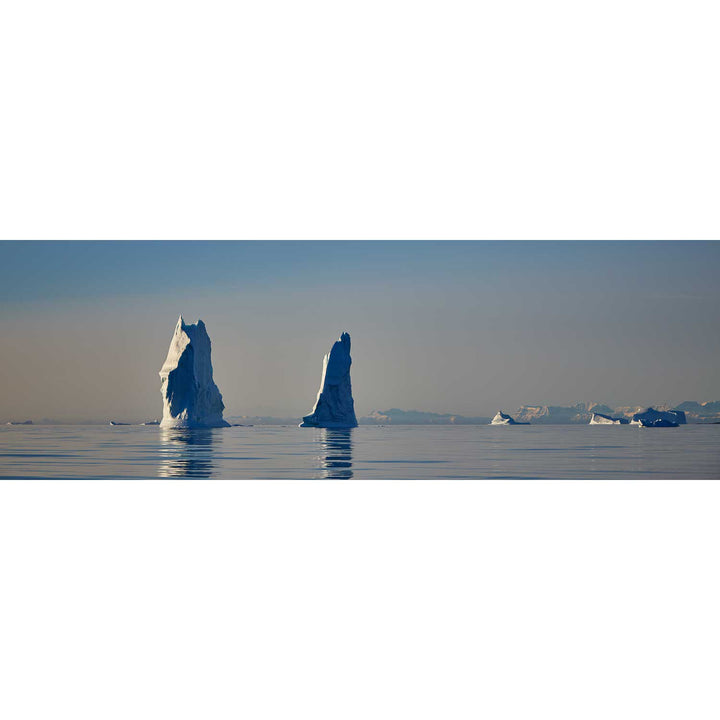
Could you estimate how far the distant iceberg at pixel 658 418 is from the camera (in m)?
11.7

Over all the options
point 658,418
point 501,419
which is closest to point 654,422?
point 658,418

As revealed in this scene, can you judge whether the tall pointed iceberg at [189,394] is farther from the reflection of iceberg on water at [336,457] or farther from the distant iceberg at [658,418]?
the distant iceberg at [658,418]

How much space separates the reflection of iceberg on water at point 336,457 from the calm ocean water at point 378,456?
0.04ft

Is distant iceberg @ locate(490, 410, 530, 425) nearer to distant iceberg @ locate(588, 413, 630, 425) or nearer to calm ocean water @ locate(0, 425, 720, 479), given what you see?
calm ocean water @ locate(0, 425, 720, 479)

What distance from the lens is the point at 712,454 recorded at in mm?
11148

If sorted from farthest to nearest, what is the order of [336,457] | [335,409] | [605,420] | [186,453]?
[335,409], [605,420], [186,453], [336,457]

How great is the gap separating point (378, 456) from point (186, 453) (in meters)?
2.87

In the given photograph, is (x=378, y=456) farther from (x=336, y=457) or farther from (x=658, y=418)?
(x=658, y=418)

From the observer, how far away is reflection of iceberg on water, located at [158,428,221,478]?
9367 mm

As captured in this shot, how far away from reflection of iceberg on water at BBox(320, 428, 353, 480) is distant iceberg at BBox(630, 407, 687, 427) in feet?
14.5

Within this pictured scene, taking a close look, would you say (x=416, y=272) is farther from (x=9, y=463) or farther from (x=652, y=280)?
(x=9, y=463)

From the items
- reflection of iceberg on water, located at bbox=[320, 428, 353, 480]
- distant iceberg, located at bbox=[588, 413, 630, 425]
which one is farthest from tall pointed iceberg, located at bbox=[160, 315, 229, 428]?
distant iceberg, located at bbox=[588, 413, 630, 425]

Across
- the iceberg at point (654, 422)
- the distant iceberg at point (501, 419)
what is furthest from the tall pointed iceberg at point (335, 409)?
the iceberg at point (654, 422)

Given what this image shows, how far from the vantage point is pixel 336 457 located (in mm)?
11211
